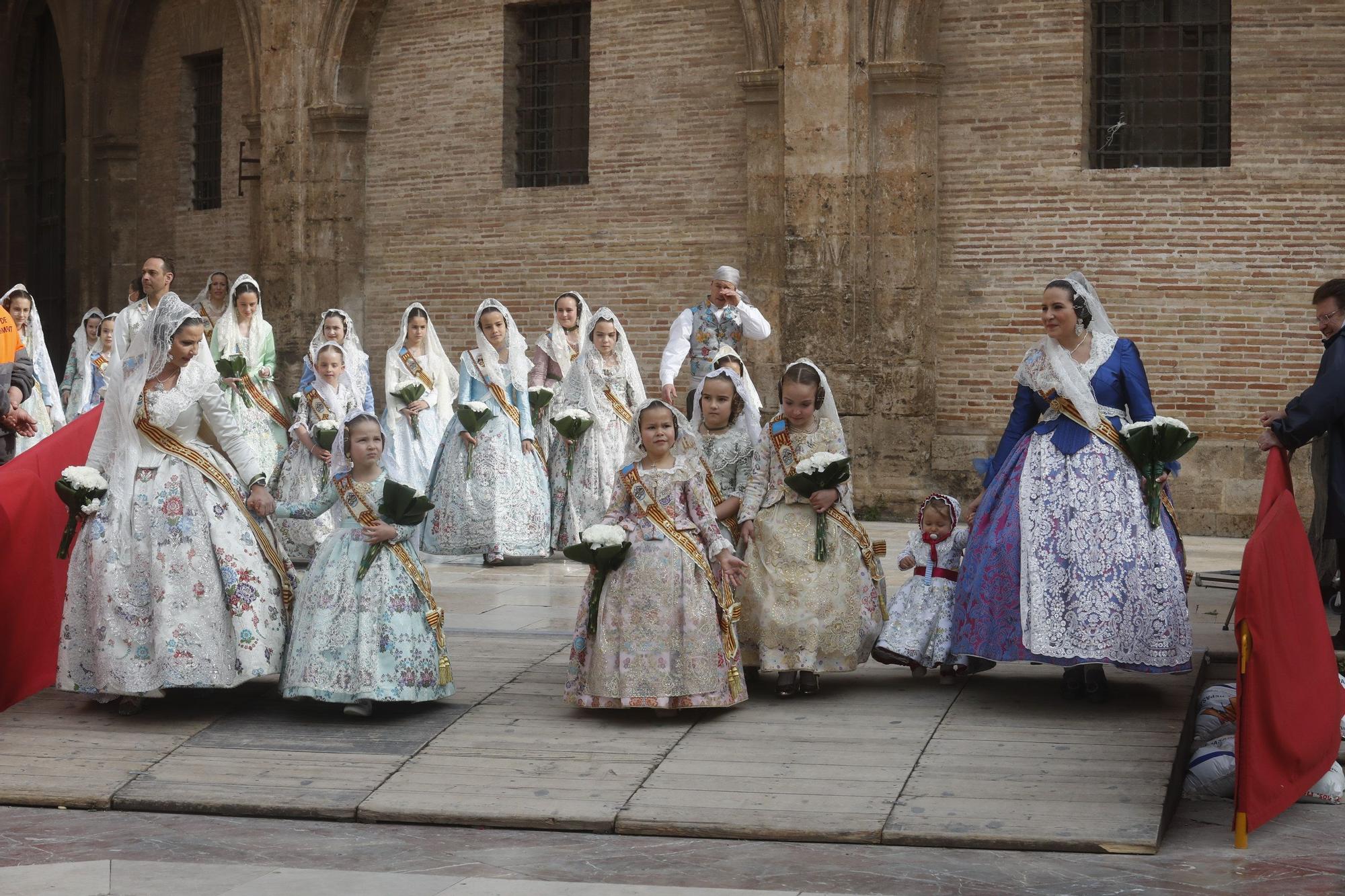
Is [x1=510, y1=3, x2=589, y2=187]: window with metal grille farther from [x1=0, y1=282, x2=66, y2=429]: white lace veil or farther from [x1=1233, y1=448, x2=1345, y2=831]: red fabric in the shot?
[x1=1233, y1=448, x2=1345, y2=831]: red fabric

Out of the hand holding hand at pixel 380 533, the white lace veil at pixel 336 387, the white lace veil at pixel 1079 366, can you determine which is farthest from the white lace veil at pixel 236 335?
the white lace veil at pixel 1079 366

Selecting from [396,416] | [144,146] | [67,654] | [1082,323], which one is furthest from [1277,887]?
[144,146]

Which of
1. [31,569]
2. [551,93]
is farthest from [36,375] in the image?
[31,569]

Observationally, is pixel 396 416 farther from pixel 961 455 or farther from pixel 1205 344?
pixel 1205 344

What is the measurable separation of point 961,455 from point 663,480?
7619 millimetres

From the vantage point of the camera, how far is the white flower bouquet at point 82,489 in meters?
6.73

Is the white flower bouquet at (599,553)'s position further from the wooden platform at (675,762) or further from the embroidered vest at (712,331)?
the embroidered vest at (712,331)

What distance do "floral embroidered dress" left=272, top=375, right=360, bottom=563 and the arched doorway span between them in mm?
12237

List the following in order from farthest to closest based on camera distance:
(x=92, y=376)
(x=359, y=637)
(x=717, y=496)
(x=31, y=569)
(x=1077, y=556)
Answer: (x=92, y=376) < (x=31, y=569) < (x=717, y=496) < (x=359, y=637) < (x=1077, y=556)

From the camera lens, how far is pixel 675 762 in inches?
243

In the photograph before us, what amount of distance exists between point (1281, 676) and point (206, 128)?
16.6 m

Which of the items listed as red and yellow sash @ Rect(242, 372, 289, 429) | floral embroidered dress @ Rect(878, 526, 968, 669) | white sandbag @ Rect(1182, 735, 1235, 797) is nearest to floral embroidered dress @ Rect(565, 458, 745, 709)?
floral embroidered dress @ Rect(878, 526, 968, 669)

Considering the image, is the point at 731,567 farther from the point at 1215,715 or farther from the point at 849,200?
the point at 849,200

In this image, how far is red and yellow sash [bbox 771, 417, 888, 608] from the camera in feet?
22.9
